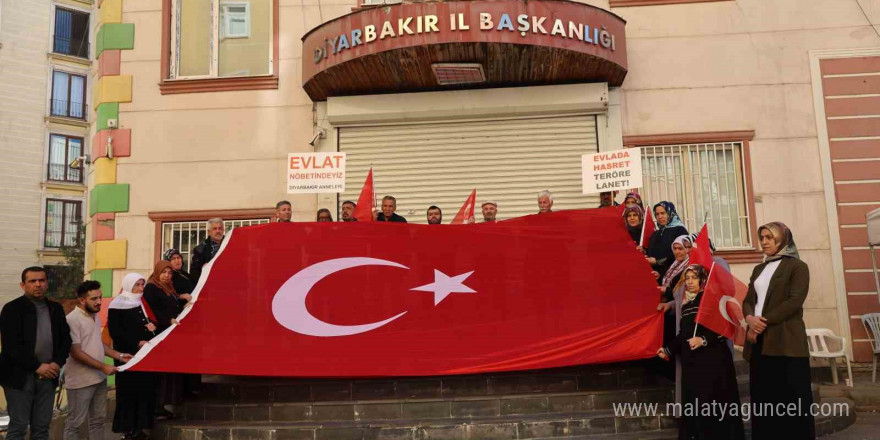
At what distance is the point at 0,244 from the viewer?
1168 inches

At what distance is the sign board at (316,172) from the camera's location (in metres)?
9.54

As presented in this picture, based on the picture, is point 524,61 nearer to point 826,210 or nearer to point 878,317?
point 826,210

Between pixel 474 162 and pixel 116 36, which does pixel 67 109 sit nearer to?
pixel 116 36

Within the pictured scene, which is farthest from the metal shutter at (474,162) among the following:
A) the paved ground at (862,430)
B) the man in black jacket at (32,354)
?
the man in black jacket at (32,354)

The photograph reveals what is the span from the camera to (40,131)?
102ft

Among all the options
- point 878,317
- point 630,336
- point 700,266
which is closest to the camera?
point 700,266

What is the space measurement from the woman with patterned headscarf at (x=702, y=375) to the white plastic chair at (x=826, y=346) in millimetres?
4240

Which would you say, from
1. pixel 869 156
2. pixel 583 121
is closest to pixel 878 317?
pixel 869 156

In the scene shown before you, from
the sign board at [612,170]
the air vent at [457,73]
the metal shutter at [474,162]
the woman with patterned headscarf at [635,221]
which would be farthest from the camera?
the metal shutter at [474,162]

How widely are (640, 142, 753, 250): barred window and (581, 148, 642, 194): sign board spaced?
7.93 feet

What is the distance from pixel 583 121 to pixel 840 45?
427cm

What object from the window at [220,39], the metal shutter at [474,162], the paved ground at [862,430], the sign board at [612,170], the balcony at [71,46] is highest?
the balcony at [71,46]

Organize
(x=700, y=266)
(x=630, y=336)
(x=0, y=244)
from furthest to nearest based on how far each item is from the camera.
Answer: (x=0, y=244), (x=630, y=336), (x=700, y=266)

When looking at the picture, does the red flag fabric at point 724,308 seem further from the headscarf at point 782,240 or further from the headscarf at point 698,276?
the headscarf at point 782,240
